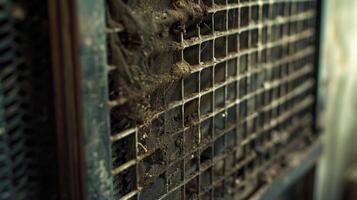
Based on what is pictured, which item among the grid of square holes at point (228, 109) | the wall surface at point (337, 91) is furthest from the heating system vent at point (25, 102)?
the wall surface at point (337, 91)

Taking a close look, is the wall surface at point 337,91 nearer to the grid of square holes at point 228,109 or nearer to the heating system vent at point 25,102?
the grid of square holes at point 228,109

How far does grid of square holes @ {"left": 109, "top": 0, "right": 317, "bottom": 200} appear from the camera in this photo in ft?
2.89

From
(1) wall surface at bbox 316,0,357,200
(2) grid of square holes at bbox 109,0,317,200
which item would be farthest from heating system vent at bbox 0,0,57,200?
(1) wall surface at bbox 316,0,357,200

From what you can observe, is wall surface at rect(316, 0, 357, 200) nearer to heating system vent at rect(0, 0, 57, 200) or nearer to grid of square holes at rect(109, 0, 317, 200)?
grid of square holes at rect(109, 0, 317, 200)

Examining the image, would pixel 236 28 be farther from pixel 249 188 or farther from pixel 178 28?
pixel 249 188

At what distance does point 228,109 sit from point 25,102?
0.57m

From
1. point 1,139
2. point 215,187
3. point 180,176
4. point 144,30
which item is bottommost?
point 215,187

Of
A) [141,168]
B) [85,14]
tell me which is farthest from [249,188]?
[85,14]

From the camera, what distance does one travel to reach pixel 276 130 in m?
1.51

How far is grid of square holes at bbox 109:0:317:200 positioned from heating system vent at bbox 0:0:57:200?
129 millimetres

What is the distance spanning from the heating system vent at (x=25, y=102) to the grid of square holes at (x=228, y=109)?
0.42 feet

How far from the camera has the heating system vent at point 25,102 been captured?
62 cm

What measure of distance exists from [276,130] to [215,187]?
Answer: 1.51 feet

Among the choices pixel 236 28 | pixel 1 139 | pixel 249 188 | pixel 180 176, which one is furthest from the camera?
pixel 249 188
